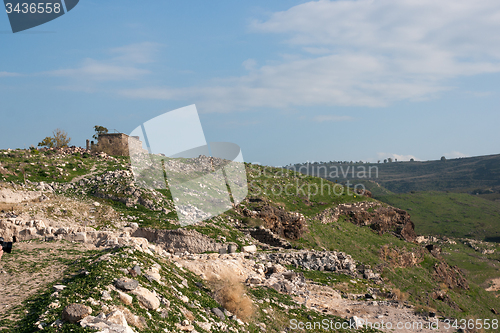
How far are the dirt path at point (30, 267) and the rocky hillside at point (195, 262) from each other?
0.04m

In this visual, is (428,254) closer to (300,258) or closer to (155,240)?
(300,258)

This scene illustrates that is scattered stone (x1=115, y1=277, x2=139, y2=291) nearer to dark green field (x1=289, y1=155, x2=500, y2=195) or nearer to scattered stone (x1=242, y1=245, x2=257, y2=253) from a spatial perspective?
scattered stone (x1=242, y1=245, x2=257, y2=253)

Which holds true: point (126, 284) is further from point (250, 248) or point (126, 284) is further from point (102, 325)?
point (250, 248)

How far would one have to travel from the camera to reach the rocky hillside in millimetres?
7742

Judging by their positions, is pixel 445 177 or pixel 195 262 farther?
pixel 445 177

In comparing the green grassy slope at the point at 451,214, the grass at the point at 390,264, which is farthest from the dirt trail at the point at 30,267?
the green grassy slope at the point at 451,214

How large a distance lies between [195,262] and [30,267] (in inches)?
232

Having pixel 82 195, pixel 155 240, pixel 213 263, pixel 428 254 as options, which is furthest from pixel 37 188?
pixel 428 254

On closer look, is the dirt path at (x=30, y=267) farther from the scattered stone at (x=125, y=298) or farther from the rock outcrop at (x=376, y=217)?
the rock outcrop at (x=376, y=217)

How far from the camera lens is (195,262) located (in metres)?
14.3

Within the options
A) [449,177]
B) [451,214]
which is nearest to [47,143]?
[451,214]

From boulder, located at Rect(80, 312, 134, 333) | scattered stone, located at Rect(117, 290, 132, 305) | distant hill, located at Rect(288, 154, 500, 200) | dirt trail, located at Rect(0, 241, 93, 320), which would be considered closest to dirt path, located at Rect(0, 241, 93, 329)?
dirt trail, located at Rect(0, 241, 93, 320)

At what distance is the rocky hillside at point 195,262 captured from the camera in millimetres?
7742

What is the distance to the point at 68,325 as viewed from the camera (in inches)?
236
